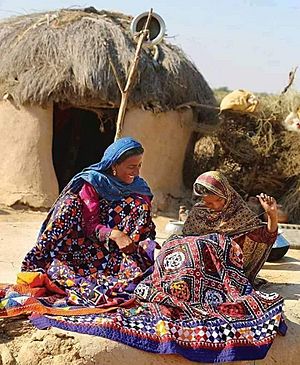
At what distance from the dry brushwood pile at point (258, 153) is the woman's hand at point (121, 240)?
790 centimetres

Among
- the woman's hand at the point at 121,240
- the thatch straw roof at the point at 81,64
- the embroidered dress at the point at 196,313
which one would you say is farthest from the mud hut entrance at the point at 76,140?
the embroidered dress at the point at 196,313

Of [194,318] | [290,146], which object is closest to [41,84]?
[290,146]

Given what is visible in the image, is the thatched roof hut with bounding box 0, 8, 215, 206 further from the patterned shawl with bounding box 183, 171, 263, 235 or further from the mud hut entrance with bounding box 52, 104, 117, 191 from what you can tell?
the patterned shawl with bounding box 183, 171, 263, 235

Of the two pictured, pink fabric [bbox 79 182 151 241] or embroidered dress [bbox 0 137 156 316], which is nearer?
embroidered dress [bbox 0 137 156 316]

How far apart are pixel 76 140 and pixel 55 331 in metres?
9.67

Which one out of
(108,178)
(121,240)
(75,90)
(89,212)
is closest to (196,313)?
(121,240)

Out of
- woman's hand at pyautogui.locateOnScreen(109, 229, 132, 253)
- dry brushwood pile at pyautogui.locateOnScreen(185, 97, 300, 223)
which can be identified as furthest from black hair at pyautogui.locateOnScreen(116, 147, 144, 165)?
dry brushwood pile at pyautogui.locateOnScreen(185, 97, 300, 223)

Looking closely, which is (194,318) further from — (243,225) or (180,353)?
(243,225)

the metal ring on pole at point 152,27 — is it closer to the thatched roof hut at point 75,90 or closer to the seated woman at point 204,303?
the thatched roof hut at point 75,90

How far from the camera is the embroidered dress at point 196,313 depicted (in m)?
3.54

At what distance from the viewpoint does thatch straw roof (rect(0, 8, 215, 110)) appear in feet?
33.7

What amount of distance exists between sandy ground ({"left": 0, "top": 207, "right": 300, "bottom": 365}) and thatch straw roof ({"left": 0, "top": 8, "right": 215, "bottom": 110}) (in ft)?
6.70

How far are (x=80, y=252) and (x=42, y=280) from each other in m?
0.35

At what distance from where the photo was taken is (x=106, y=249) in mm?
4320
